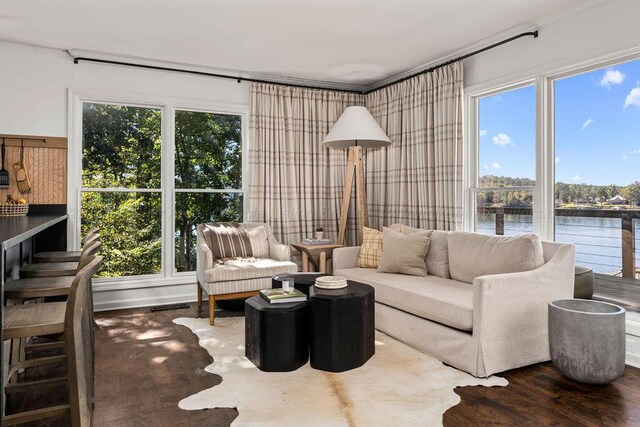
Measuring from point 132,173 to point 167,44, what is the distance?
1413mm

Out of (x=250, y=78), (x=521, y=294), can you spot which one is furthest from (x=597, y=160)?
(x=250, y=78)

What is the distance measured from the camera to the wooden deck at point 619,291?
3.19 m

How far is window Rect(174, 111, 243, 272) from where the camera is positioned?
495 cm

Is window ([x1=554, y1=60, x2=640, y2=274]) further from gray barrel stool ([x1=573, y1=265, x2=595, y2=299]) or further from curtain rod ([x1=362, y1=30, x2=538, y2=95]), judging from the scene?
curtain rod ([x1=362, y1=30, x2=538, y2=95])

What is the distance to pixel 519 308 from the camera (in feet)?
9.49

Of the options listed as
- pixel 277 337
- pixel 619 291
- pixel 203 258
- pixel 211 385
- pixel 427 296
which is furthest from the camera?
pixel 203 258

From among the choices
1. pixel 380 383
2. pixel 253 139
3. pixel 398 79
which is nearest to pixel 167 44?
pixel 253 139

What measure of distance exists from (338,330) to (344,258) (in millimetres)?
1625

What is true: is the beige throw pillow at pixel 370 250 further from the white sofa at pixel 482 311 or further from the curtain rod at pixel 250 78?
the curtain rod at pixel 250 78

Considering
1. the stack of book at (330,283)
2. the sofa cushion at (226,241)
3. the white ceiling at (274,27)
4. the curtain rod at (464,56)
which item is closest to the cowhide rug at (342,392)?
the stack of book at (330,283)

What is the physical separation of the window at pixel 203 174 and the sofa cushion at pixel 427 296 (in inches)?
75.9

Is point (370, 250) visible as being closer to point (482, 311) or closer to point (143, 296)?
point (482, 311)

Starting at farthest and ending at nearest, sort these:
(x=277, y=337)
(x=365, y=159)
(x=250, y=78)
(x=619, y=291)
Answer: (x=365, y=159), (x=250, y=78), (x=619, y=291), (x=277, y=337)

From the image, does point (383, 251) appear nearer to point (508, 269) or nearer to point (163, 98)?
point (508, 269)
